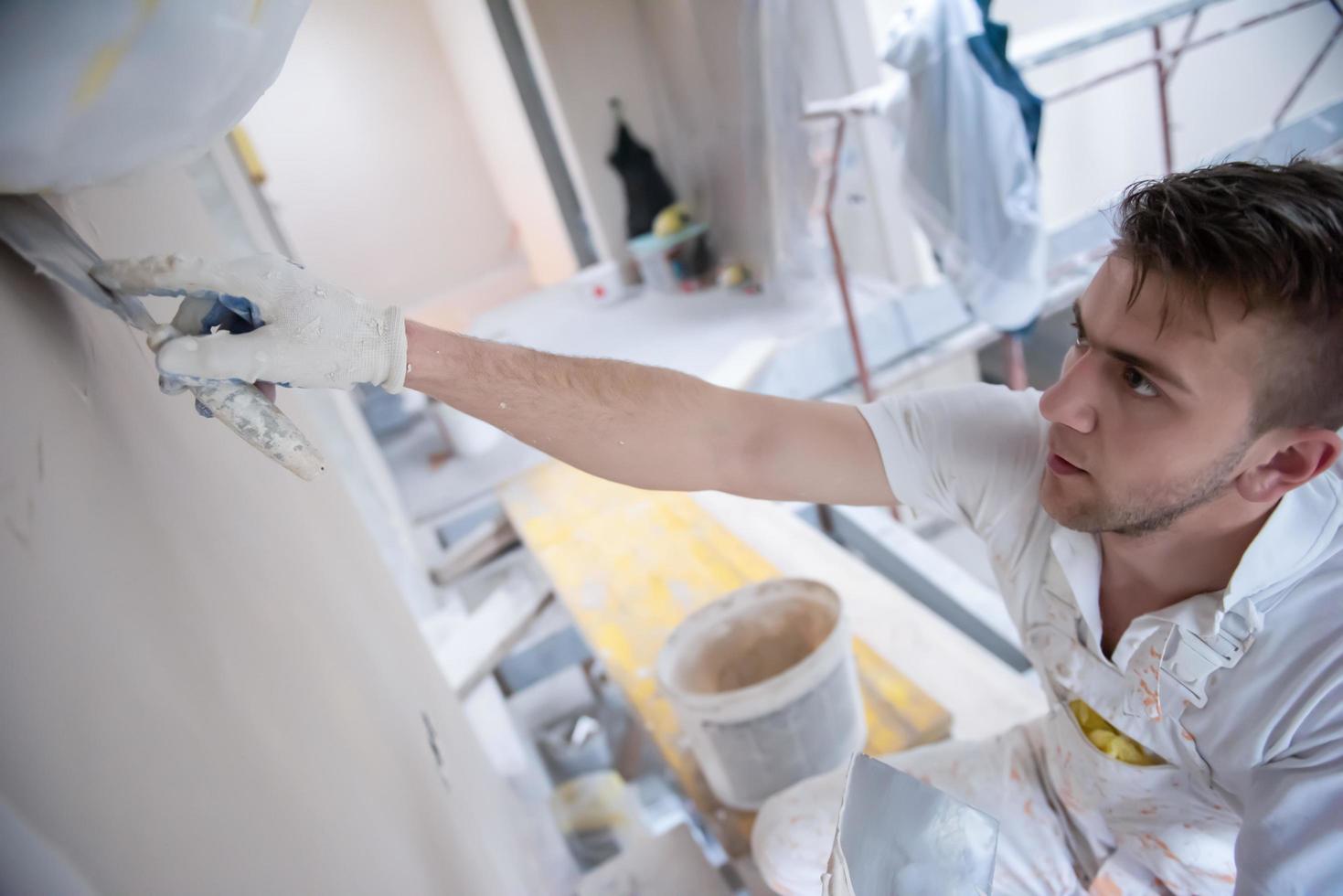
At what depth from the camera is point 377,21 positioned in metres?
5.94

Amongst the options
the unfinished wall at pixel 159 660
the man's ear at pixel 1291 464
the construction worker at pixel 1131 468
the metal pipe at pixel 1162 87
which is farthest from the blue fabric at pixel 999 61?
the unfinished wall at pixel 159 660

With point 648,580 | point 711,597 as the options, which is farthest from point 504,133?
point 711,597

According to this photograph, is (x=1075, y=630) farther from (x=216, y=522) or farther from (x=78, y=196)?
(x=78, y=196)

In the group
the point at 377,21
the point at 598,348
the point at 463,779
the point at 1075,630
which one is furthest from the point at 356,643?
the point at 377,21

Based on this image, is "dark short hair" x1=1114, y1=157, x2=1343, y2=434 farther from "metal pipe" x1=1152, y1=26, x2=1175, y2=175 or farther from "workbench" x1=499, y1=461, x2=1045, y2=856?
"metal pipe" x1=1152, y1=26, x2=1175, y2=175

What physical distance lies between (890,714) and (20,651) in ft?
5.17

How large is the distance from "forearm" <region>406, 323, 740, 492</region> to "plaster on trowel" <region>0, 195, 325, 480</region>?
215mm

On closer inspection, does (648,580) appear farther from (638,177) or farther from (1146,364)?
(638,177)

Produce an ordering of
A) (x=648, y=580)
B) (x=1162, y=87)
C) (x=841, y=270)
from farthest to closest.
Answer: (x=841, y=270), (x=1162, y=87), (x=648, y=580)

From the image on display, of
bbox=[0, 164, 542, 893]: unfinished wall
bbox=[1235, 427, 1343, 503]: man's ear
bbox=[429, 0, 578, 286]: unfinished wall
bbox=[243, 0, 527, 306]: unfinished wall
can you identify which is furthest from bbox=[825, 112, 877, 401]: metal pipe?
bbox=[243, 0, 527, 306]: unfinished wall

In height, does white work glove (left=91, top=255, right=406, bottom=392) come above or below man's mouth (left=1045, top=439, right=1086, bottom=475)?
above

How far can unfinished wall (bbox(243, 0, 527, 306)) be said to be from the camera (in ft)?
19.1

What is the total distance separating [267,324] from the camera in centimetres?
68

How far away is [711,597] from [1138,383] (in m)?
1.35
